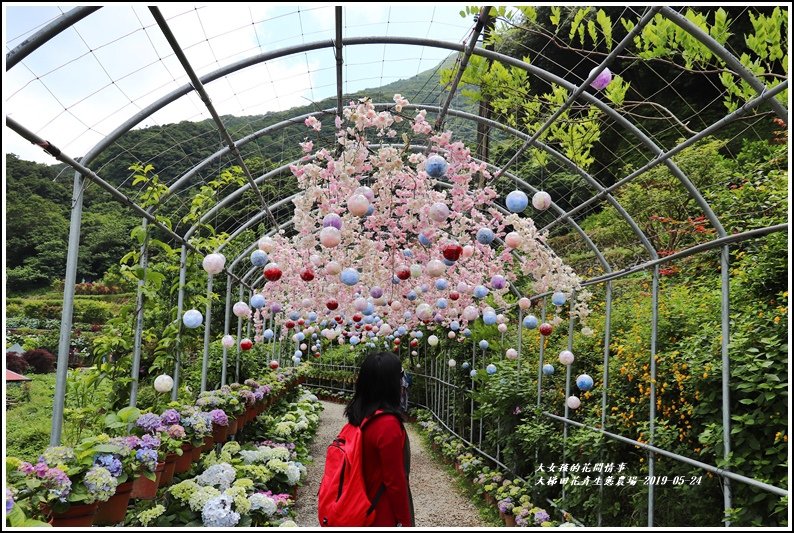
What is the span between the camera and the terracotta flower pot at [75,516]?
7.80 ft

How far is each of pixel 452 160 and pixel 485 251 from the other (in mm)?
1604

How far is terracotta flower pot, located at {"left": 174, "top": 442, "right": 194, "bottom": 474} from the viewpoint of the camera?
3836 mm

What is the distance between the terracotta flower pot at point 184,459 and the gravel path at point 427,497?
6.81 ft

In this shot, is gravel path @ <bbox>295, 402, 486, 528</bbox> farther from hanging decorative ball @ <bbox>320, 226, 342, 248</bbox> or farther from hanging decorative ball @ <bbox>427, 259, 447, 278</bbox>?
hanging decorative ball @ <bbox>320, 226, 342, 248</bbox>

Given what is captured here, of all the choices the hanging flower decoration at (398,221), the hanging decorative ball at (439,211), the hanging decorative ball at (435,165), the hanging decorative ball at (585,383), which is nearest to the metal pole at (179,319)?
the hanging flower decoration at (398,221)

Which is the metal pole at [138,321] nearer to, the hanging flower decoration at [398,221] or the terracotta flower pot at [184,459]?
the terracotta flower pot at [184,459]

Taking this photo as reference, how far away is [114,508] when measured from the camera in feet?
9.34

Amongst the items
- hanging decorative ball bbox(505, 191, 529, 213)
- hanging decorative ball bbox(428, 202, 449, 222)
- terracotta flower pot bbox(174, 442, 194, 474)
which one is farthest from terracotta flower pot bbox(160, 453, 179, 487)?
hanging decorative ball bbox(505, 191, 529, 213)

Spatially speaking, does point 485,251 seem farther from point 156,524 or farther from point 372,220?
point 156,524

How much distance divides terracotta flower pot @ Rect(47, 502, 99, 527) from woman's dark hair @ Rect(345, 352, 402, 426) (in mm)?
1247

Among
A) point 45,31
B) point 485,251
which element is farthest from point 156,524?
point 485,251

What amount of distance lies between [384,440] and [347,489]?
303 mm

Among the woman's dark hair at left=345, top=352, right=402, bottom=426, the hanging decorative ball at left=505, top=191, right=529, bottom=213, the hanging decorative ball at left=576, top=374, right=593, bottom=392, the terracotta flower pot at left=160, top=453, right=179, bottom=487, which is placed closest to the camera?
the woman's dark hair at left=345, top=352, right=402, bottom=426

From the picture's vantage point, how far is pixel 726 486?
298cm
